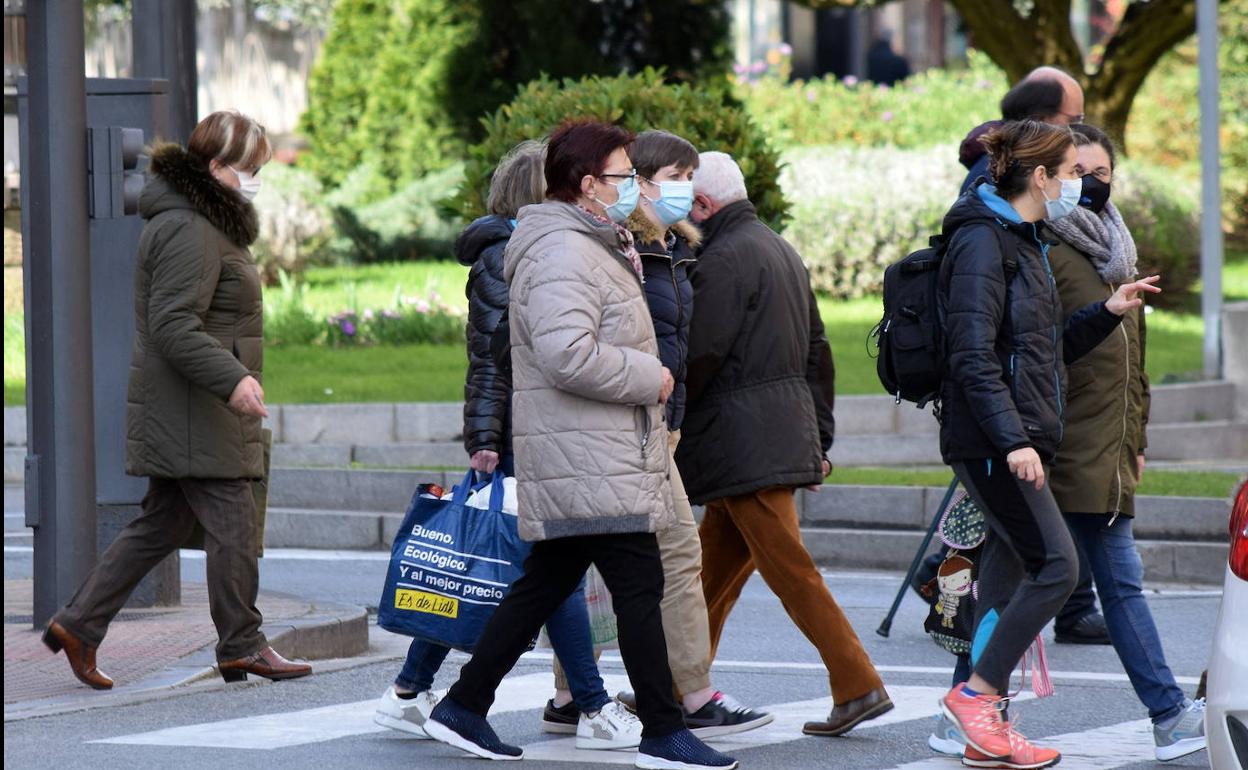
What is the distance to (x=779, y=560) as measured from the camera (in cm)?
569

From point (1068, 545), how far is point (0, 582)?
273 centimetres

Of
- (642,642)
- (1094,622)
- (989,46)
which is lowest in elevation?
(1094,622)

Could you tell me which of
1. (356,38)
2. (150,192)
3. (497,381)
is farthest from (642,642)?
(356,38)

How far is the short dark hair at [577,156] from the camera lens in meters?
5.16

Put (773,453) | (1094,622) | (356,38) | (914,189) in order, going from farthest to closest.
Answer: (356,38), (914,189), (1094,622), (773,453)

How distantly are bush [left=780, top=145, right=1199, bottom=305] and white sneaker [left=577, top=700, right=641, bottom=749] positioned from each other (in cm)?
1120

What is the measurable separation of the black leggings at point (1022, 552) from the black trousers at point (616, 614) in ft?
2.73

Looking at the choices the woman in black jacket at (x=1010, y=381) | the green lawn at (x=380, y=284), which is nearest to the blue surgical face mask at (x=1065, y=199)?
the woman in black jacket at (x=1010, y=381)

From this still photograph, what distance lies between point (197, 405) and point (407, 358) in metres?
8.01

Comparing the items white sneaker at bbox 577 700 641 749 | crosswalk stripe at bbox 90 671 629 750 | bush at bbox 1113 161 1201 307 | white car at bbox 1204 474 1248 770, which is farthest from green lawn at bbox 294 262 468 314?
white car at bbox 1204 474 1248 770

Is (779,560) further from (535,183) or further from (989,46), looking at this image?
(989,46)

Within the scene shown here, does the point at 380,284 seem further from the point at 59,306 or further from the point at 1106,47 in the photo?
the point at 59,306

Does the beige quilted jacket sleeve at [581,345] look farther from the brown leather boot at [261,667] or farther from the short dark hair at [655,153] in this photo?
the brown leather boot at [261,667]

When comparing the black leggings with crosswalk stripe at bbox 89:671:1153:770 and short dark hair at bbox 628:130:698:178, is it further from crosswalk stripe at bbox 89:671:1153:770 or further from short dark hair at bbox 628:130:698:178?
short dark hair at bbox 628:130:698:178
